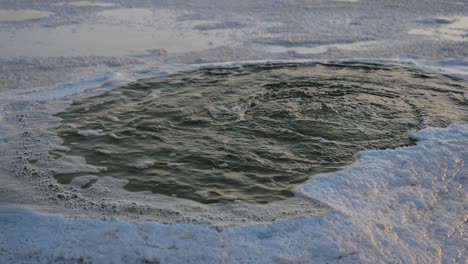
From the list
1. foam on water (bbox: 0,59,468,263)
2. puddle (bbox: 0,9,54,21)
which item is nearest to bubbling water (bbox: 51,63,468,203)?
foam on water (bbox: 0,59,468,263)

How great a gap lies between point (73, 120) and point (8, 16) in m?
5.38

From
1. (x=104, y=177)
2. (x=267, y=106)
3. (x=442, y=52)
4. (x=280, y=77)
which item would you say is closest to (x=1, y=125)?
(x=104, y=177)

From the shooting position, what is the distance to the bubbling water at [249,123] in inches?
148

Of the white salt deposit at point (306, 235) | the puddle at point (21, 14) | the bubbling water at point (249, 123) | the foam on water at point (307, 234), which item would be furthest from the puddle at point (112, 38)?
the white salt deposit at point (306, 235)

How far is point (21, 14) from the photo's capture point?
9359 millimetres

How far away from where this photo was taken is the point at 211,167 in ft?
12.7

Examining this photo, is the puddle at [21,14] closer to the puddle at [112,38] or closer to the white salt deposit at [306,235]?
the puddle at [112,38]

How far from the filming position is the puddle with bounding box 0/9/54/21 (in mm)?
9008

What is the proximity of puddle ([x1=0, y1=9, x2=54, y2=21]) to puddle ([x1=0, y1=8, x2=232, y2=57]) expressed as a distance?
0.94 m

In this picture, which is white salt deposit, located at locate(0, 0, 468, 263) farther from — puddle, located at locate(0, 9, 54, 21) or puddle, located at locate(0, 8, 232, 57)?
puddle, located at locate(0, 9, 54, 21)

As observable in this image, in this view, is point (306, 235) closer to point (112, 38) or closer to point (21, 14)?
point (112, 38)

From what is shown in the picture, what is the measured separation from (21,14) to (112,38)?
2.63m

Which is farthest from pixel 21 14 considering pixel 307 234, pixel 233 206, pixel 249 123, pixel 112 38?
pixel 307 234

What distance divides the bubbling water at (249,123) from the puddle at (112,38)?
1543mm
